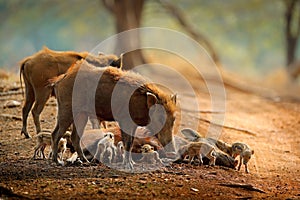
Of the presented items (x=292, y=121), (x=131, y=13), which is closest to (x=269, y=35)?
(x=131, y=13)

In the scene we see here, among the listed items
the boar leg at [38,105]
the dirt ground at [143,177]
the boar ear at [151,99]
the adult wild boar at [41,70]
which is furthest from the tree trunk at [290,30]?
the boar ear at [151,99]

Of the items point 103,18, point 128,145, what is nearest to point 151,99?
point 128,145

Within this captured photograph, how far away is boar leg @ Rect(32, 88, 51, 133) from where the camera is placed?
8.71m

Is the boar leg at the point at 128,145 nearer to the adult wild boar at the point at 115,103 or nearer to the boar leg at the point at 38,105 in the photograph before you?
the adult wild boar at the point at 115,103

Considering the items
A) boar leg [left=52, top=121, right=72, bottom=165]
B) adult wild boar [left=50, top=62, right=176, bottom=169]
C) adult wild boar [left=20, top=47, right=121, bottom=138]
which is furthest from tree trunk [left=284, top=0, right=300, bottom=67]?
boar leg [left=52, top=121, right=72, bottom=165]

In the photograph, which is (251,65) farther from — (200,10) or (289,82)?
(289,82)

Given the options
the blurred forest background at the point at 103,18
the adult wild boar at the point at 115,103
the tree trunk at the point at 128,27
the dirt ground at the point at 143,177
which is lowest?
the dirt ground at the point at 143,177

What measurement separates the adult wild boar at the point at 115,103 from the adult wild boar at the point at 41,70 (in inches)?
60.3

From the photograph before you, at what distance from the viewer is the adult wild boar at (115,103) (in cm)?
716

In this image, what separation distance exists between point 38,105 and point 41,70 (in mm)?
540

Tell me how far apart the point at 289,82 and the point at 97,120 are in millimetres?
17981

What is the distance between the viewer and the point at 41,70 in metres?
8.88

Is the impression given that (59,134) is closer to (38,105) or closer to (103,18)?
(38,105)

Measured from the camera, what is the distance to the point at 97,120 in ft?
26.3
